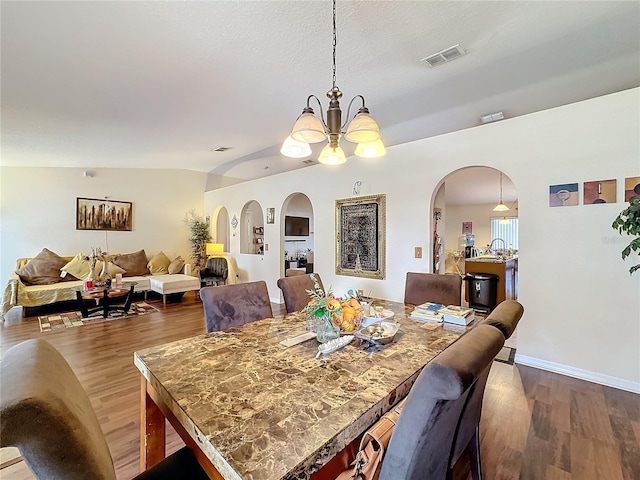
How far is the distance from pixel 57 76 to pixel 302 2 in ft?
7.48

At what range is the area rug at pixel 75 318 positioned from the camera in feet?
14.0

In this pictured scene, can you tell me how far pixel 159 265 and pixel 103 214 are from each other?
64.3 inches

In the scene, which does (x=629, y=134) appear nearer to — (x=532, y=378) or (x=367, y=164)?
(x=532, y=378)

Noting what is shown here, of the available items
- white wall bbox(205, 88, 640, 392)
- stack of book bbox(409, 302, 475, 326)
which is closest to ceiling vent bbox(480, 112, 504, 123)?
white wall bbox(205, 88, 640, 392)

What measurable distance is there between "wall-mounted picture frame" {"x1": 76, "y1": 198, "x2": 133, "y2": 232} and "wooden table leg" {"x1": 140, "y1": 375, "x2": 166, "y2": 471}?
6575mm

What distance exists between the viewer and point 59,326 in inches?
167

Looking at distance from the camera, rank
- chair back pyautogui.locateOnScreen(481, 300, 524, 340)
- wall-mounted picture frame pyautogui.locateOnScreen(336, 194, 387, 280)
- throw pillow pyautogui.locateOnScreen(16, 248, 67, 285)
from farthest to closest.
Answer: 1. throw pillow pyautogui.locateOnScreen(16, 248, 67, 285)
2. wall-mounted picture frame pyautogui.locateOnScreen(336, 194, 387, 280)
3. chair back pyautogui.locateOnScreen(481, 300, 524, 340)

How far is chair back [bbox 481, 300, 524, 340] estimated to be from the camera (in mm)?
1142

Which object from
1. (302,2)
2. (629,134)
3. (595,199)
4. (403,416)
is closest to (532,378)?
(595,199)

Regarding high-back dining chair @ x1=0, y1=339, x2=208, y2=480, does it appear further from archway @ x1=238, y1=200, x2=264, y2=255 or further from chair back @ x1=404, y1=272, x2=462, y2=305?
archway @ x1=238, y1=200, x2=264, y2=255

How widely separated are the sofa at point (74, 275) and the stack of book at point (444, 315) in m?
5.01

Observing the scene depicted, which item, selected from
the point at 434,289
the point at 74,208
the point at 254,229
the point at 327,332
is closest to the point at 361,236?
the point at 434,289

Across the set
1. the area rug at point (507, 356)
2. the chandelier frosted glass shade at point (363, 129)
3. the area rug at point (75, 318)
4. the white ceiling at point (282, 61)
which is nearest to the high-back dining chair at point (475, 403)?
the chandelier frosted glass shade at point (363, 129)

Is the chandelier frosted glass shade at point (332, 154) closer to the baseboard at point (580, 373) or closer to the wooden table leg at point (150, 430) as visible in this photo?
the wooden table leg at point (150, 430)
